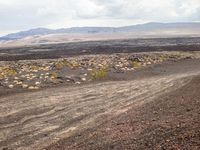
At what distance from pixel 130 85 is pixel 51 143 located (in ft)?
48.4

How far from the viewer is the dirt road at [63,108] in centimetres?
1562

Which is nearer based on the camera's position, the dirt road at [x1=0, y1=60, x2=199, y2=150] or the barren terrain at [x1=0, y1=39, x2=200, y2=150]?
the barren terrain at [x1=0, y1=39, x2=200, y2=150]

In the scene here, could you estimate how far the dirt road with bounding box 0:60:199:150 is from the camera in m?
15.6

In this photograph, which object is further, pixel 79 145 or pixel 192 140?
pixel 79 145

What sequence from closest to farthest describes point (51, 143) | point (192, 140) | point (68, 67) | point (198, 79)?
point (192, 140), point (51, 143), point (198, 79), point (68, 67)

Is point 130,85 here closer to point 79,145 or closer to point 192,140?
point 79,145

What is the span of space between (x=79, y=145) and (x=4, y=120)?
6.18 meters

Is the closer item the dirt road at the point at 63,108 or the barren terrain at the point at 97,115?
the barren terrain at the point at 97,115

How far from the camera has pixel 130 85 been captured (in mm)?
28609

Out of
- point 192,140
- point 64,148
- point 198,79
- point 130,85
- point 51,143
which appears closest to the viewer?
point 192,140

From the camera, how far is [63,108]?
20891mm

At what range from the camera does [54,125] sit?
1720 centimetres

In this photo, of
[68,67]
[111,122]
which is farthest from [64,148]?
[68,67]

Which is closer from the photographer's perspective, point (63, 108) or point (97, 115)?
point (97, 115)
